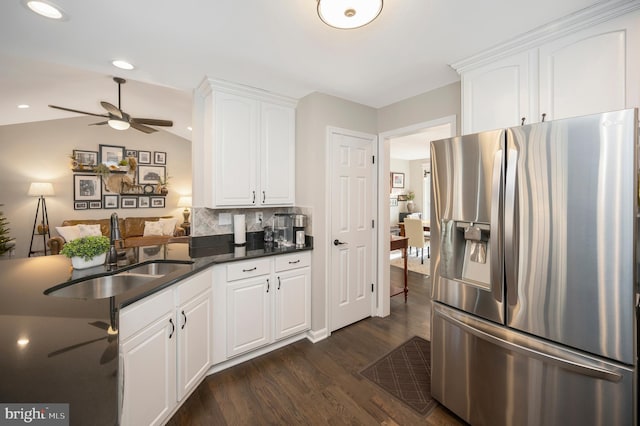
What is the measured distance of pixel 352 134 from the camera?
2898 mm

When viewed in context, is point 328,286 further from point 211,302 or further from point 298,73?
point 298,73

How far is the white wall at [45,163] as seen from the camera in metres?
4.91

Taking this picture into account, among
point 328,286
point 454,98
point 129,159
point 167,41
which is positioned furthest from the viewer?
point 129,159

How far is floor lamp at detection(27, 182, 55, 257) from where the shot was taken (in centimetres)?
486

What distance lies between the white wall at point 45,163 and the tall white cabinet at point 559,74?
6.74 metres

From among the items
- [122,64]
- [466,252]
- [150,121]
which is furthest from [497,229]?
[150,121]

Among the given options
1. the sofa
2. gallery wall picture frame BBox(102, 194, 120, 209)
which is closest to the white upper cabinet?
the sofa

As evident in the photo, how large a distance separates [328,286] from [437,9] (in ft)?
7.69

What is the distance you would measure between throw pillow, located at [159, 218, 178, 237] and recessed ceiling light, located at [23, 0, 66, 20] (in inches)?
203

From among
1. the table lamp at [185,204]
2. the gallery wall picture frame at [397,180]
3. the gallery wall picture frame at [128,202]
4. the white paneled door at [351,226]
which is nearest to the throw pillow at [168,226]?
the table lamp at [185,204]

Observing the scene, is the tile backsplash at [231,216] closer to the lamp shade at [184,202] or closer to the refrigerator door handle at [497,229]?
the refrigerator door handle at [497,229]

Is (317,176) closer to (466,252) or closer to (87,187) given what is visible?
(466,252)

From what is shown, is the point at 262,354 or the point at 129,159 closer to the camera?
the point at 262,354

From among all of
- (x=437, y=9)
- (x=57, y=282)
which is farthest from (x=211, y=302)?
(x=437, y=9)
